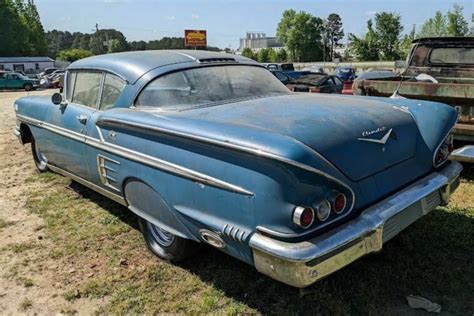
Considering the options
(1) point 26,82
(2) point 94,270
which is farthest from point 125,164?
(1) point 26,82

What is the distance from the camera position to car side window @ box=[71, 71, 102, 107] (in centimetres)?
405

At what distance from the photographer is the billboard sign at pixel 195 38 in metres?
59.3

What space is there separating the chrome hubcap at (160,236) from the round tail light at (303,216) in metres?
1.32

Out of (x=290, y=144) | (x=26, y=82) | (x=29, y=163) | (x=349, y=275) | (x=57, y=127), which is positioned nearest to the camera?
(x=290, y=144)

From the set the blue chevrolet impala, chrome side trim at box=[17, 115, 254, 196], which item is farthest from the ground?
chrome side trim at box=[17, 115, 254, 196]

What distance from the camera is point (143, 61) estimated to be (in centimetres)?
379

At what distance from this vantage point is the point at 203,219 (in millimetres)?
2672

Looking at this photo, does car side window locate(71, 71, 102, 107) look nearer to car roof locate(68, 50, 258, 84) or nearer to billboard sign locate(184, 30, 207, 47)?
car roof locate(68, 50, 258, 84)

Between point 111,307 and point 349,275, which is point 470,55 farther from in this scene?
point 111,307

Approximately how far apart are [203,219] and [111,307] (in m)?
0.92

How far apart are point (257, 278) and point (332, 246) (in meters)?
1.00

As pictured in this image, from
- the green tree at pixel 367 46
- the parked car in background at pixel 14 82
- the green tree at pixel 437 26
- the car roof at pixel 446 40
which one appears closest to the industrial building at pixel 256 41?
the green tree at pixel 367 46

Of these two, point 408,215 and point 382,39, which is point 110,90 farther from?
point 382,39

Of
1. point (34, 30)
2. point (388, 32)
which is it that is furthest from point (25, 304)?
point (34, 30)
